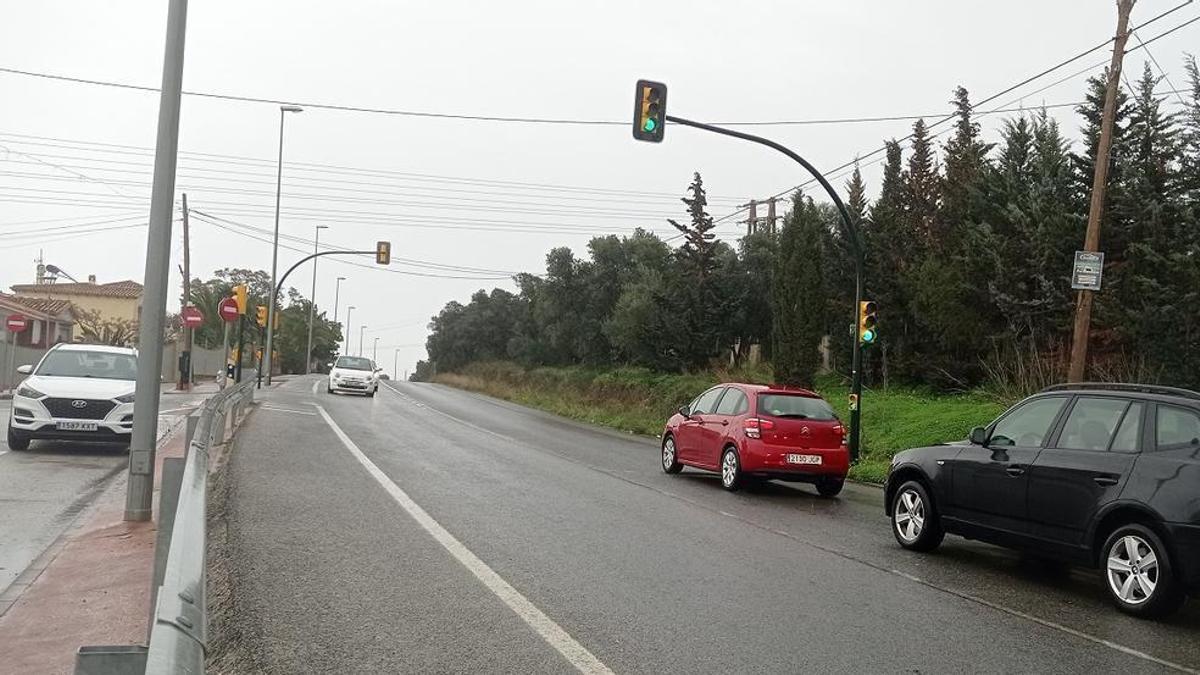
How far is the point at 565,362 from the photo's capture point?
5288 centimetres

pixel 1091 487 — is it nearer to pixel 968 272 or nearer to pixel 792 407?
pixel 792 407

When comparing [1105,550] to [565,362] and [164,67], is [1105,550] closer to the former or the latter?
[164,67]

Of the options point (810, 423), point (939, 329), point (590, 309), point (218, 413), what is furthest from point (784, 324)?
point (590, 309)

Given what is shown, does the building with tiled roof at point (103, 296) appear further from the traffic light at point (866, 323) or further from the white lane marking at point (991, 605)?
the white lane marking at point (991, 605)

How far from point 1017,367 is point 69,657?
2102 cm

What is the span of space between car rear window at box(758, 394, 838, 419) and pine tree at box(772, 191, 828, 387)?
14279mm

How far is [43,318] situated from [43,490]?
155ft

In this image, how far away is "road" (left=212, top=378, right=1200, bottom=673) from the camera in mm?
5391

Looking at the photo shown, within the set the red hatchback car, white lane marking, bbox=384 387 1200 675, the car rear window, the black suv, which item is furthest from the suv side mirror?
the car rear window

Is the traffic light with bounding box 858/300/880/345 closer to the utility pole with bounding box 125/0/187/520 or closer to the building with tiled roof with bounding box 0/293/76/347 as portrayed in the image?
the utility pole with bounding box 125/0/187/520

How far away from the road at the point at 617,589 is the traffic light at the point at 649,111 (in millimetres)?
7147

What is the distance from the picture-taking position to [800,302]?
93.1 ft

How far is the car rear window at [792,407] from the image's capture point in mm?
13791

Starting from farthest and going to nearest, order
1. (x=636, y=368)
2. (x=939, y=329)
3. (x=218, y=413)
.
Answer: (x=636, y=368)
(x=939, y=329)
(x=218, y=413)
